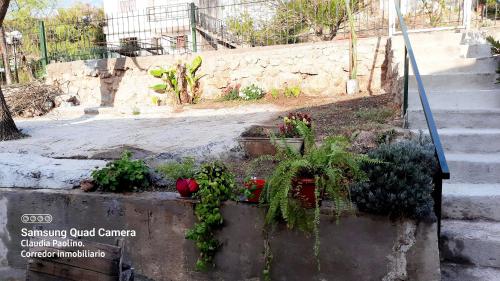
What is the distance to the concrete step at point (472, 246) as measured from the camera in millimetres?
2598

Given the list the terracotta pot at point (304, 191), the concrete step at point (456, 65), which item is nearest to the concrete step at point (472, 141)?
the concrete step at point (456, 65)

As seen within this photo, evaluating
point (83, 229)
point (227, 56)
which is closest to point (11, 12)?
point (227, 56)

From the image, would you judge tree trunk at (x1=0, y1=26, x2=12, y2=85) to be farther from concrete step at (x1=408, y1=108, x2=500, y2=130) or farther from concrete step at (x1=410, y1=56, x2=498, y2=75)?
concrete step at (x1=408, y1=108, x2=500, y2=130)

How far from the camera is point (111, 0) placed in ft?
66.0

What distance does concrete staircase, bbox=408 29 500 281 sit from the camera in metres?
Answer: 2.64

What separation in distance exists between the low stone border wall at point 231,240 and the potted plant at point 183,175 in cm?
9

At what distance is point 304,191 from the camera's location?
2484mm

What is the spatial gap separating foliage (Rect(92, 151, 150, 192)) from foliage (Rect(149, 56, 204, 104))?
5173mm

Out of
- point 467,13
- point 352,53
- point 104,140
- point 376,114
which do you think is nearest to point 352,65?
point 352,53

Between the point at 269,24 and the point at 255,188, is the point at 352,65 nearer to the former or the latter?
the point at 269,24

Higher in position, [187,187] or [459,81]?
[459,81]

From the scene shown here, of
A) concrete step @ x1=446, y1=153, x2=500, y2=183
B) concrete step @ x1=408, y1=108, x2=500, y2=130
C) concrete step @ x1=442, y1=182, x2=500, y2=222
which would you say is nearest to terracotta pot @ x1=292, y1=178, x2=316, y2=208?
concrete step @ x1=442, y1=182, x2=500, y2=222

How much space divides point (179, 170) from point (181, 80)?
5367mm

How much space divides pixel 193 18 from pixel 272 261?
754 cm
